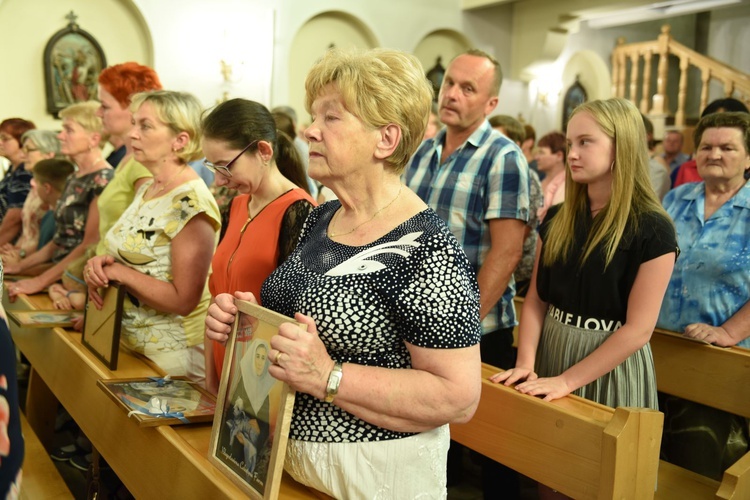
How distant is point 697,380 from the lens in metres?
2.59

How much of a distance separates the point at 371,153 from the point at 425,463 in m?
0.63

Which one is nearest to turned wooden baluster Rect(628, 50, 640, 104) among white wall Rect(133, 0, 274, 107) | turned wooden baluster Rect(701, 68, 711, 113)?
turned wooden baluster Rect(701, 68, 711, 113)

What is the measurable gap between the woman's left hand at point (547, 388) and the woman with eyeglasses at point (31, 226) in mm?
3329

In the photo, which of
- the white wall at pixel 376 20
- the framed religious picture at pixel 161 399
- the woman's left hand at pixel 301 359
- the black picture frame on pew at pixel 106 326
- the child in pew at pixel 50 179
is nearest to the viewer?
the woman's left hand at pixel 301 359

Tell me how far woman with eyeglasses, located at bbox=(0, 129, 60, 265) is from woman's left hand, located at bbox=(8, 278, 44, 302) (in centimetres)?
82

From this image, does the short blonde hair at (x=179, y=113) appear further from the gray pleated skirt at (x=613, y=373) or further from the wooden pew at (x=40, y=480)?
the gray pleated skirt at (x=613, y=373)

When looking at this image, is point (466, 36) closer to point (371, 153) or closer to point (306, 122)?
point (306, 122)

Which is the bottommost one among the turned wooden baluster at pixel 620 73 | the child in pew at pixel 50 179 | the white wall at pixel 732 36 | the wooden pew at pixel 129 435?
the wooden pew at pixel 129 435

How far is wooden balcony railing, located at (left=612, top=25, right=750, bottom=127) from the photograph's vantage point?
10734mm

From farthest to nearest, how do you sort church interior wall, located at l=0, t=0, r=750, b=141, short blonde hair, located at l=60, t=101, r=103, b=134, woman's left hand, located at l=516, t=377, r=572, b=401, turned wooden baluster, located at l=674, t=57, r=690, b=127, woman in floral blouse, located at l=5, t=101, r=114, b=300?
turned wooden baluster, located at l=674, t=57, r=690, b=127, church interior wall, located at l=0, t=0, r=750, b=141, short blonde hair, located at l=60, t=101, r=103, b=134, woman in floral blouse, located at l=5, t=101, r=114, b=300, woman's left hand, located at l=516, t=377, r=572, b=401

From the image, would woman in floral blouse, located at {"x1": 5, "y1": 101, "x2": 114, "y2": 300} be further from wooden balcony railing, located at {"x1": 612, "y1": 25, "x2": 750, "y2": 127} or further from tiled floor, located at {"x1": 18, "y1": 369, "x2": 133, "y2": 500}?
wooden balcony railing, located at {"x1": 612, "y1": 25, "x2": 750, "y2": 127}

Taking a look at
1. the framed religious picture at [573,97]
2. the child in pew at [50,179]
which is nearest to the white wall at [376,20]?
the framed religious picture at [573,97]

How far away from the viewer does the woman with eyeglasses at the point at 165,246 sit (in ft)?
8.07

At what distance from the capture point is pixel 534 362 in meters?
2.43
